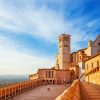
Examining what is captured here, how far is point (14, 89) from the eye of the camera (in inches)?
2333

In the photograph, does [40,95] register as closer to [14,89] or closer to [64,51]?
[14,89]

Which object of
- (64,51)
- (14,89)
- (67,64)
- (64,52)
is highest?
(64,51)

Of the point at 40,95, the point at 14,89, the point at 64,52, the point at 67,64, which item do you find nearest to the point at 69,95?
the point at 40,95

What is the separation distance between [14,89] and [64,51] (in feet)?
188

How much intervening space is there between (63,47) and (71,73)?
21909 millimetres

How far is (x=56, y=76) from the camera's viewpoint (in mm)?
93312

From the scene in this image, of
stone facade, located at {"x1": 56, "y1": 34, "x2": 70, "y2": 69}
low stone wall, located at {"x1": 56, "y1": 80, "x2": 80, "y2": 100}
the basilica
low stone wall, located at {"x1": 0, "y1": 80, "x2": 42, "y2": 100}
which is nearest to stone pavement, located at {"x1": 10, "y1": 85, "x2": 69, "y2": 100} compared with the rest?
low stone wall, located at {"x1": 0, "y1": 80, "x2": 42, "y2": 100}

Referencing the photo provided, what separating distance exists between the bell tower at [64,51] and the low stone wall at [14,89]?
29149 millimetres

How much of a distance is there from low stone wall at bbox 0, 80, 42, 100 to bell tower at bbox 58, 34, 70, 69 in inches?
1148

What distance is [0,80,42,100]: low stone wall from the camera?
48.8 m

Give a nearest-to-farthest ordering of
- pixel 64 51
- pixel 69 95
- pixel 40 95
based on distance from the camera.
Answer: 1. pixel 69 95
2. pixel 40 95
3. pixel 64 51

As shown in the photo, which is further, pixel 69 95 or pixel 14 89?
pixel 14 89

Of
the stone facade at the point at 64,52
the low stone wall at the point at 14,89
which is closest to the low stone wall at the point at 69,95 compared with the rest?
the low stone wall at the point at 14,89

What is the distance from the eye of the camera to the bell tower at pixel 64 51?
112m
